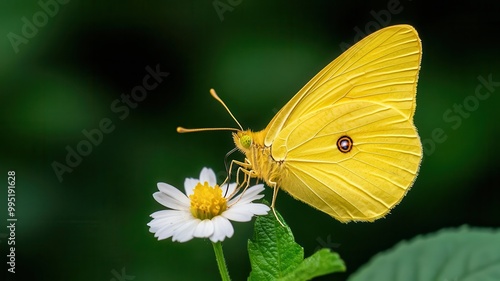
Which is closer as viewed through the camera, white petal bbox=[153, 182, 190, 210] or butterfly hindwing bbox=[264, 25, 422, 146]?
white petal bbox=[153, 182, 190, 210]

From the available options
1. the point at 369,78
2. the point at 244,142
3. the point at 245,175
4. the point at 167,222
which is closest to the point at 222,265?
the point at 167,222

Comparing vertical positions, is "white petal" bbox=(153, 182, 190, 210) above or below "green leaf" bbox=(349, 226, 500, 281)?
above

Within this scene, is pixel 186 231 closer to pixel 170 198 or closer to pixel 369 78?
pixel 170 198

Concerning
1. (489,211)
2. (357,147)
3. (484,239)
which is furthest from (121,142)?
(484,239)

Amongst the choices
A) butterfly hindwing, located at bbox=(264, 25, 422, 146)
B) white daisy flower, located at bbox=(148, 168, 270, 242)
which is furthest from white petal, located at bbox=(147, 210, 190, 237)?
butterfly hindwing, located at bbox=(264, 25, 422, 146)

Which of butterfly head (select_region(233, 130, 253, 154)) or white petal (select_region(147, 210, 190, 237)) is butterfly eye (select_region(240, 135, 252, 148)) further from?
white petal (select_region(147, 210, 190, 237))

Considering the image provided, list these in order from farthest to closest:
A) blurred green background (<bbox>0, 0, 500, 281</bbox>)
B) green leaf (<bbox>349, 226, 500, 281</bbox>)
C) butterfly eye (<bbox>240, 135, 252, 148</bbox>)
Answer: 1. blurred green background (<bbox>0, 0, 500, 281</bbox>)
2. butterfly eye (<bbox>240, 135, 252, 148</bbox>)
3. green leaf (<bbox>349, 226, 500, 281</bbox>)

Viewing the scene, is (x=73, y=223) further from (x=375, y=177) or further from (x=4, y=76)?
(x=375, y=177)
